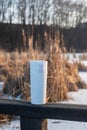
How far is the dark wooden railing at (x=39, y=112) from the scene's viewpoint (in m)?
2.53

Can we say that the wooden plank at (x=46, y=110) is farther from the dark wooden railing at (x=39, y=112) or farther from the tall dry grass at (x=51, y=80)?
the tall dry grass at (x=51, y=80)

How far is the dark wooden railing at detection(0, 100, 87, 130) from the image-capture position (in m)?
2.53

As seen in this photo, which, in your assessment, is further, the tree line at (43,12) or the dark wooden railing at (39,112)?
the tree line at (43,12)

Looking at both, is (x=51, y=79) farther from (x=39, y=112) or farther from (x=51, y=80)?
(x=39, y=112)

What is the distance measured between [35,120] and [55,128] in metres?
1.33

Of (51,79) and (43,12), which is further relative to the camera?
(43,12)

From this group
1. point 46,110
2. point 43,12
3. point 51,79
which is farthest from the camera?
point 43,12

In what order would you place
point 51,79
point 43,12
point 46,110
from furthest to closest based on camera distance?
point 43,12
point 51,79
point 46,110

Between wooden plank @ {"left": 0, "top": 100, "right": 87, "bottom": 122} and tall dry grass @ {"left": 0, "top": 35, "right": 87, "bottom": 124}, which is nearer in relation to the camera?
wooden plank @ {"left": 0, "top": 100, "right": 87, "bottom": 122}

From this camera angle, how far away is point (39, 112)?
A: 2.60m

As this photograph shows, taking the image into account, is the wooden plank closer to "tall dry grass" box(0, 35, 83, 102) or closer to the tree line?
"tall dry grass" box(0, 35, 83, 102)

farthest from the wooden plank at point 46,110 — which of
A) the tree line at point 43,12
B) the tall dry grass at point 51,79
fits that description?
the tree line at point 43,12

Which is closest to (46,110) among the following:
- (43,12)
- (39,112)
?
(39,112)

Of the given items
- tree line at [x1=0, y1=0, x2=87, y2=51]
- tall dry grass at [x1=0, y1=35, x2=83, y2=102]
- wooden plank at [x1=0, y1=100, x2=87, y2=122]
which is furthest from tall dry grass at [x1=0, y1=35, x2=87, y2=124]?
tree line at [x1=0, y1=0, x2=87, y2=51]
